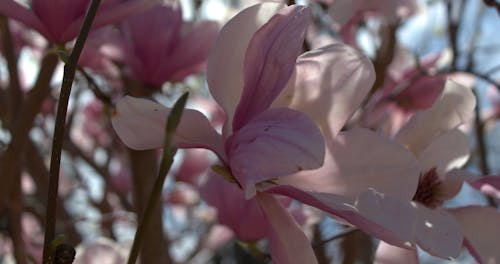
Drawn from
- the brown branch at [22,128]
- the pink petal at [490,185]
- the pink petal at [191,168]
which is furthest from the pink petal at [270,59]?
the pink petal at [191,168]

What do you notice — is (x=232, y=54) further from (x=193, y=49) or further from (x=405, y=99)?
(x=405, y=99)

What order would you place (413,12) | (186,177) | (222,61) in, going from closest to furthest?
1. (222,61)
2. (413,12)
3. (186,177)

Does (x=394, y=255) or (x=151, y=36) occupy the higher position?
(x=151, y=36)

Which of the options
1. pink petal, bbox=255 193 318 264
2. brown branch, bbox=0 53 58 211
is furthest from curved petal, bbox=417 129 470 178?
brown branch, bbox=0 53 58 211

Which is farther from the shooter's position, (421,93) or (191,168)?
(191,168)

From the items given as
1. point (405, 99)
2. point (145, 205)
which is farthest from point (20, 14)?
point (405, 99)

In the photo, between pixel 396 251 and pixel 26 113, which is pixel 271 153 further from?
pixel 26 113

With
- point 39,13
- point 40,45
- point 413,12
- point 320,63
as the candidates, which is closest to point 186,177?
point 40,45

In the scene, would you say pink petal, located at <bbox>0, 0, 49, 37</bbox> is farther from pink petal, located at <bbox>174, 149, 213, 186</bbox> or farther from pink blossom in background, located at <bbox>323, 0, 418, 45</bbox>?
pink petal, located at <bbox>174, 149, 213, 186</bbox>
